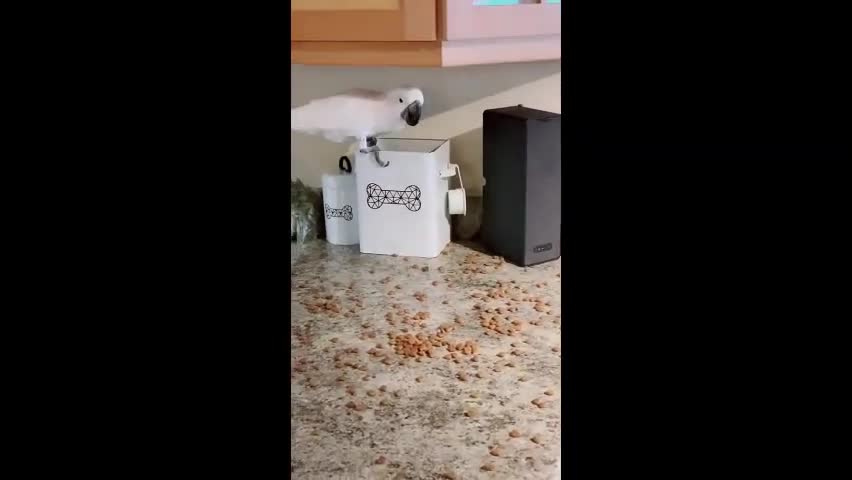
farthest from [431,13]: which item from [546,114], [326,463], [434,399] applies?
[326,463]

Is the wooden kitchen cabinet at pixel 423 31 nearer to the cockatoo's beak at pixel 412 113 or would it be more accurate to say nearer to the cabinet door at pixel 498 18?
the cabinet door at pixel 498 18

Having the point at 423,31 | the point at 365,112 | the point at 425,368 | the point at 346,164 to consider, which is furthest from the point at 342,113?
the point at 425,368

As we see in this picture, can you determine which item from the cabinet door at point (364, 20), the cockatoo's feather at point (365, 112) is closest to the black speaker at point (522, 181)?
the cockatoo's feather at point (365, 112)

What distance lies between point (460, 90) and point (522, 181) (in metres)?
0.32

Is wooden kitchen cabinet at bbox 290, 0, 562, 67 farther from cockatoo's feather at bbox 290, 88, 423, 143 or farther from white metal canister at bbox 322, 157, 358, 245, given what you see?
white metal canister at bbox 322, 157, 358, 245

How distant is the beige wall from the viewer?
173cm

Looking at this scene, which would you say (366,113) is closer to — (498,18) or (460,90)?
(460,90)

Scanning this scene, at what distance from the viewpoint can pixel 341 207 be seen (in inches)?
69.0

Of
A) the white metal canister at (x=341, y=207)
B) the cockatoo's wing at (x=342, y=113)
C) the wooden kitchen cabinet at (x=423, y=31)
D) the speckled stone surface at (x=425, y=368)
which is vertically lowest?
the speckled stone surface at (x=425, y=368)

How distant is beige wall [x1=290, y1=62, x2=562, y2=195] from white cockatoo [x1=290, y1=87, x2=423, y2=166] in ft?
0.38

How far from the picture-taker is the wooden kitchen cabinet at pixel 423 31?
1365 mm

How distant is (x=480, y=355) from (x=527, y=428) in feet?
0.75

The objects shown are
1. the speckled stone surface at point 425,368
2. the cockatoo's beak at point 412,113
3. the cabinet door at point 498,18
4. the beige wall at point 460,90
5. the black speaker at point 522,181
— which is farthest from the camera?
the beige wall at point 460,90
